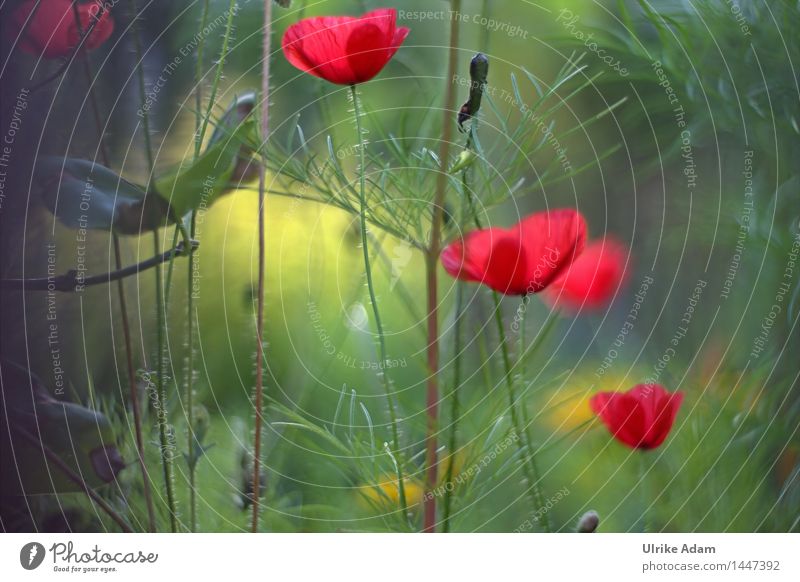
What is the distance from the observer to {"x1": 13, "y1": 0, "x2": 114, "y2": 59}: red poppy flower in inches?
17.2

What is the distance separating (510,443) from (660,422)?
88 millimetres

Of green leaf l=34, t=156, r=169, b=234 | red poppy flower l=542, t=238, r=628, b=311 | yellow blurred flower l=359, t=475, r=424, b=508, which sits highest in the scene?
green leaf l=34, t=156, r=169, b=234

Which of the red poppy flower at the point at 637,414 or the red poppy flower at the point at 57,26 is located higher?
the red poppy flower at the point at 57,26

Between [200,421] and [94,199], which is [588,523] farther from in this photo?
[94,199]

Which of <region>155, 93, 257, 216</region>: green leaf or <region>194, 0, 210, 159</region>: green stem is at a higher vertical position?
<region>194, 0, 210, 159</region>: green stem

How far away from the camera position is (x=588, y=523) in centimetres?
45

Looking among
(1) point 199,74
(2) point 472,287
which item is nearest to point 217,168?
(1) point 199,74

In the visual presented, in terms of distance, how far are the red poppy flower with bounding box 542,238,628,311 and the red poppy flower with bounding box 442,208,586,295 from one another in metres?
0.01

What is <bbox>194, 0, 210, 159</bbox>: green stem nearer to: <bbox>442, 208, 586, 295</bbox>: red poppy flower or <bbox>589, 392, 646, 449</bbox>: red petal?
<bbox>442, 208, 586, 295</bbox>: red poppy flower

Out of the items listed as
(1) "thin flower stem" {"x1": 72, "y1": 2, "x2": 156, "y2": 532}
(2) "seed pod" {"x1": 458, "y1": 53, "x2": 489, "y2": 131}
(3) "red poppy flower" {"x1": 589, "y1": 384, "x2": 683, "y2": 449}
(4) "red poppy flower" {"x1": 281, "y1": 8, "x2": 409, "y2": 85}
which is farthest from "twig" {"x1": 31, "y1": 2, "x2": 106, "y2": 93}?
(3) "red poppy flower" {"x1": 589, "y1": 384, "x2": 683, "y2": 449}

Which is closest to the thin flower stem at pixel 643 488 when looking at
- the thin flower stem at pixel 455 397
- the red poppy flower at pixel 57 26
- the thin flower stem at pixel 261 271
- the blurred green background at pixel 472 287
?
the blurred green background at pixel 472 287

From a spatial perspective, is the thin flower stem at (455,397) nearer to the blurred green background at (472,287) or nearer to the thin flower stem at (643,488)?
the blurred green background at (472,287)

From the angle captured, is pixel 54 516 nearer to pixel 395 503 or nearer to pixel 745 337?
pixel 395 503

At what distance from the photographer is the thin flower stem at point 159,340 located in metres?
0.44
